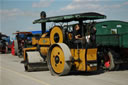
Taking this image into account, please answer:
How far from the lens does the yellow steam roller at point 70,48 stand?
28.7 ft

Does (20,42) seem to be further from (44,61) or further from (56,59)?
(56,59)

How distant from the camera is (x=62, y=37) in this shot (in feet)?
31.0

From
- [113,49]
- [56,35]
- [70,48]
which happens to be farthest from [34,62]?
[113,49]

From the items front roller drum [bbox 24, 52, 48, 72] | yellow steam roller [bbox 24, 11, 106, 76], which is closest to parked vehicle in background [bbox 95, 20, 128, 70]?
yellow steam roller [bbox 24, 11, 106, 76]

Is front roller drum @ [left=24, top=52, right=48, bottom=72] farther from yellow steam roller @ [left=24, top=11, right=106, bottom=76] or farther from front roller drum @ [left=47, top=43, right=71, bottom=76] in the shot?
front roller drum @ [left=47, top=43, right=71, bottom=76]

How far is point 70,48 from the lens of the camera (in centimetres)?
942

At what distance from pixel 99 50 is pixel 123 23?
3324 mm

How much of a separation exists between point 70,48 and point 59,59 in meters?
0.62

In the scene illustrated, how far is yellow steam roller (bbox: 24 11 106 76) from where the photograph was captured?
8.75 meters

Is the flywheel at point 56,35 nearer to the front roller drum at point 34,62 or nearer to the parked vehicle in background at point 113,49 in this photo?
the front roller drum at point 34,62

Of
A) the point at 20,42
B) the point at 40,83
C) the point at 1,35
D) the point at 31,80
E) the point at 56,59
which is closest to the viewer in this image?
the point at 40,83

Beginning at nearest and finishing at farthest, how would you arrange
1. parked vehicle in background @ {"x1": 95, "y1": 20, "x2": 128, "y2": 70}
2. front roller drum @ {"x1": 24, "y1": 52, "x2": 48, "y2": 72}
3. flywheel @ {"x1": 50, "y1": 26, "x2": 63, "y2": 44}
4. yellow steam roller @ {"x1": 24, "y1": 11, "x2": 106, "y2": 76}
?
yellow steam roller @ {"x1": 24, "y1": 11, "x2": 106, "y2": 76}
flywheel @ {"x1": 50, "y1": 26, "x2": 63, "y2": 44}
parked vehicle in background @ {"x1": 95, "y1": 20, "x2": 128, "y2": 70}
front roller drum @ {"x1": 24, "y1": 52, "x2": 48, "y2": 72}

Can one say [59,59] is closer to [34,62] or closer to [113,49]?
[34,62]

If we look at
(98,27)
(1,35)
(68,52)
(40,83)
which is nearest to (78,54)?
(68,52)
